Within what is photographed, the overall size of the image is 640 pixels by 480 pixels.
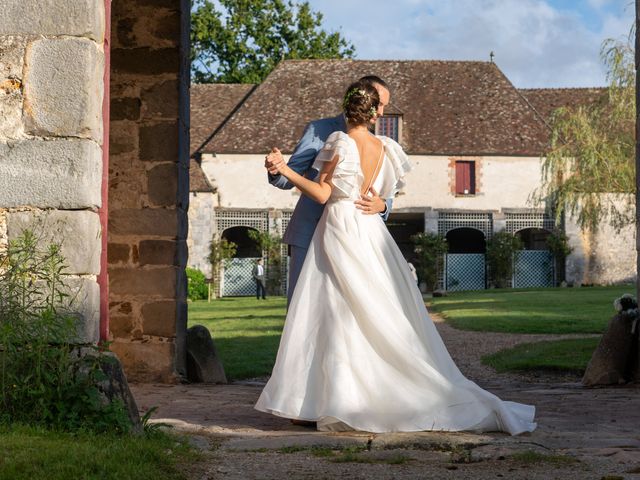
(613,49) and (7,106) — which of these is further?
(613,49)

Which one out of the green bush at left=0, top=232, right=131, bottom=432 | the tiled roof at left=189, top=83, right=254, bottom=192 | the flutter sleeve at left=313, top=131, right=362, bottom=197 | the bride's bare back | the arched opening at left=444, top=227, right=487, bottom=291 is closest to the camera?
the green bush at left=0, top=232, right=131, bottom=432

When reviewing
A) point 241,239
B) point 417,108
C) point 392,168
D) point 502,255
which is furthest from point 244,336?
point 241,239

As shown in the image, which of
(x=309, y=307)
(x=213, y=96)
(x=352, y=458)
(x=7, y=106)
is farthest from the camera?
(x=213, y=96)

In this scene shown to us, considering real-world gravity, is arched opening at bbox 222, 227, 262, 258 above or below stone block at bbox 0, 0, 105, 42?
below

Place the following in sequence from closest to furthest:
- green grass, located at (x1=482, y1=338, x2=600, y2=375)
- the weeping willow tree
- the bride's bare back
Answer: the bride's bare back
green grass, located at (x1=482, y1=338, x2=600, y2=375)
the weeping willow tree

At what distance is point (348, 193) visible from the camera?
596 cm

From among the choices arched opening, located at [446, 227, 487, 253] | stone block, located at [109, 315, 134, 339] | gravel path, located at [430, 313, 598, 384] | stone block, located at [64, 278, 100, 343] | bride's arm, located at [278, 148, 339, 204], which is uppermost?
arched opening, located at [446, 227, 487, 253]

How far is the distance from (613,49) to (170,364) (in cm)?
1884

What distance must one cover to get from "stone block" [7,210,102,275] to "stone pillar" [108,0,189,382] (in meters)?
3.37

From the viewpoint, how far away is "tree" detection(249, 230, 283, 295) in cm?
3509

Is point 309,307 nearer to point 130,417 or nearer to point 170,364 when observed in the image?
point 130,417

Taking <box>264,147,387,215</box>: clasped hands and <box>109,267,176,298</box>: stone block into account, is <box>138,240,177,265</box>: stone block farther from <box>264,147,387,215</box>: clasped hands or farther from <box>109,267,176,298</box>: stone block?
<box>264,147,387,215</box>: clasped hands

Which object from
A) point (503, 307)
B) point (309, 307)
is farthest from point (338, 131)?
point (503, 307)

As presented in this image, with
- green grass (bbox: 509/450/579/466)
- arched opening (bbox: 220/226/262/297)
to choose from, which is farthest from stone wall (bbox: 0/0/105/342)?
arched opening (bbox: 220/226/262/297)
